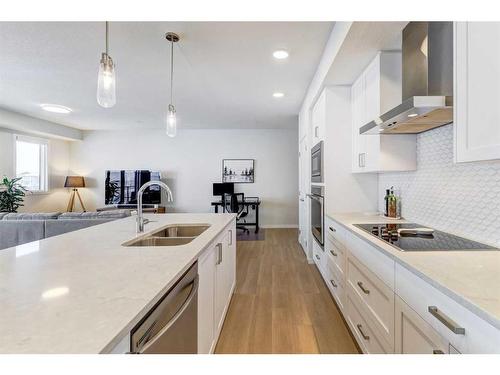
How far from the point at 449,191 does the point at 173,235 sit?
2083 mm

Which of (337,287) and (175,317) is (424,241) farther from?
(175,317)

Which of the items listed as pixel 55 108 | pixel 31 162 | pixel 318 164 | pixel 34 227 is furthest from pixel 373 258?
pixel 31 162

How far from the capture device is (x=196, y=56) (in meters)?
2.82

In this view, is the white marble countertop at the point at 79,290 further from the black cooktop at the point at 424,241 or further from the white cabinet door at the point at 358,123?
the white cabinet door at the point at 358,123

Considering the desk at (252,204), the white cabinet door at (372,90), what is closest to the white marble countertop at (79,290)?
the white cabinet door at (372,90)

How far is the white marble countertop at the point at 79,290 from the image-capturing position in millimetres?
590

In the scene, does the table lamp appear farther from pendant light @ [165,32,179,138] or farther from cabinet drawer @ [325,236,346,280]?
cabinet drawer @ [325,236,346,280]

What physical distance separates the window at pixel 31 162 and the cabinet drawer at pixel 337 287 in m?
6.48

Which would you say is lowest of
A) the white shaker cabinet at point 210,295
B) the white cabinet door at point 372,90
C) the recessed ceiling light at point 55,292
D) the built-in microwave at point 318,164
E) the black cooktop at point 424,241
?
the white shaker cabinet at point 210,295

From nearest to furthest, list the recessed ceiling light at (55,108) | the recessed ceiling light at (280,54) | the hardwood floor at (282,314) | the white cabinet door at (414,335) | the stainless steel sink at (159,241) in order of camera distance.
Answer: the white cabinet door at (414,335) < the stainless steel sink at (159,241) < the hardwood floor at (282,314) < the recessed ceiling light at (280,54) < the recessed ceiling light at (55,108)

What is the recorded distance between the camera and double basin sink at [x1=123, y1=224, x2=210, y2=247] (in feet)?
6.08

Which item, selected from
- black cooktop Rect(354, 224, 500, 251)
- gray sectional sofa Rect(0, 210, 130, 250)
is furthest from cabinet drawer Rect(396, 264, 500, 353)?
gray sectional sofa Rect(0, 210, 130, 250)

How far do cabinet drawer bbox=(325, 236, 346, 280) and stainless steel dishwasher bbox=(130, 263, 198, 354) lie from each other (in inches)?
52.9

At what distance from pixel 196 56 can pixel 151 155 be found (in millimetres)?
4584
